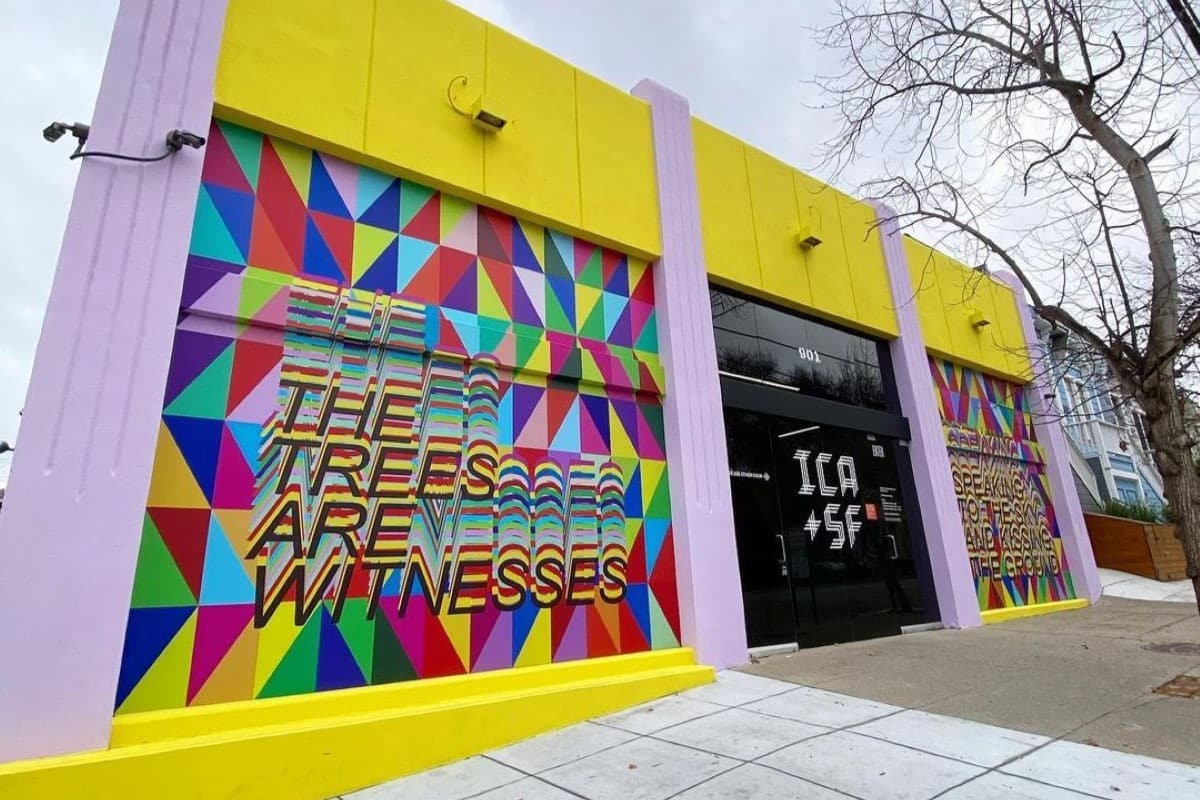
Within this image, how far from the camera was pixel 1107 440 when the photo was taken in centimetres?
2292

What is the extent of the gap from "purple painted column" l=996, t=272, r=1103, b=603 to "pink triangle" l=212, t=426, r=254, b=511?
12.4 metres

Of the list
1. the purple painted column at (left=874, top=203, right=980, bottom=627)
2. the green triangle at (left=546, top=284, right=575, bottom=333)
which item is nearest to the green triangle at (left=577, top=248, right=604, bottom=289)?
the green triangle at (left=546, top=284, right=575, bottom=333)

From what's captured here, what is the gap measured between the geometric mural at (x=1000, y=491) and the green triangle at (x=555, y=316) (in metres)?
7.14

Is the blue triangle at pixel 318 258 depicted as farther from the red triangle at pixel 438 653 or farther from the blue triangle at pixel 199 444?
the red triangle at pixel 438 653

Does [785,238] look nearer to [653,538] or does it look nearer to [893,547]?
[893,547]

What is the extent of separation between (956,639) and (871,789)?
5.17m

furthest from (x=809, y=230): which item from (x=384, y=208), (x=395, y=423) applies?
(x=395, y=423)

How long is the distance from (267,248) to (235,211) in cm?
34

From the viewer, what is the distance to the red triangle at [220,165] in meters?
4.60

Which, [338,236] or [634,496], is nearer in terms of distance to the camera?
[338,236]

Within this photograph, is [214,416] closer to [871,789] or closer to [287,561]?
[287,561]

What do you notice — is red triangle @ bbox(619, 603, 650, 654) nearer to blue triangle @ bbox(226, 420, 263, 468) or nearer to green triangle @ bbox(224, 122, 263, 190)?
blue triangle @ bbox(226, 420, 263, 468)

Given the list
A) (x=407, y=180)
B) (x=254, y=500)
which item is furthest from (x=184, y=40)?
(x=254, y=500)

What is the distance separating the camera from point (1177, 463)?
5363 mm
